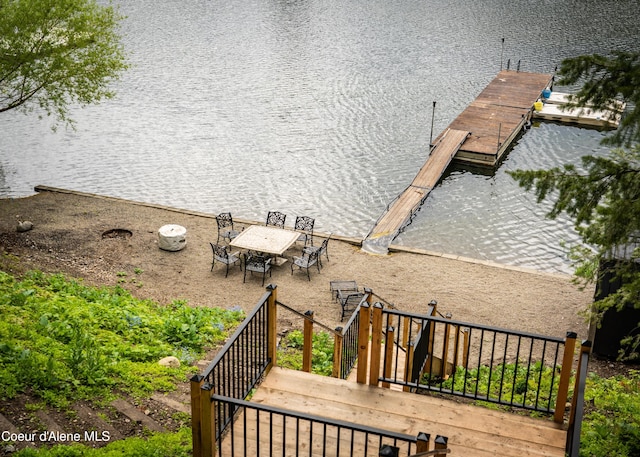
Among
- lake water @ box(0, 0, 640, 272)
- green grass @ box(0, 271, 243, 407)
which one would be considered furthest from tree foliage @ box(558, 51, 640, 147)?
lake water @ box(0, 0, 640, 272)

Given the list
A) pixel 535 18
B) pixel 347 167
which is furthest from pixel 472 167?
pixel 535 18

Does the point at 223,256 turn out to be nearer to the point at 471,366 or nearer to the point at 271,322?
the point at 471,366

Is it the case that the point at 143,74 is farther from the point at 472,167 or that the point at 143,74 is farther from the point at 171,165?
the point at 472,167

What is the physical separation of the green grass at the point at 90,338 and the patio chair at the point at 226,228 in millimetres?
4205

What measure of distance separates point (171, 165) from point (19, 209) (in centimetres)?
666

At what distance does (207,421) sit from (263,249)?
11.3 meters

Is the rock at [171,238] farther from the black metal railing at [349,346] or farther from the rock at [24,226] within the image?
the black metal railing at [349,346]

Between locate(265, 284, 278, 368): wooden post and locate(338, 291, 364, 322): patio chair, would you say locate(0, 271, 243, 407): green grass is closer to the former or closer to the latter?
locate(265, 284, 278, 368): wooden post

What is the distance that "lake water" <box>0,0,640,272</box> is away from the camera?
24.4 meters

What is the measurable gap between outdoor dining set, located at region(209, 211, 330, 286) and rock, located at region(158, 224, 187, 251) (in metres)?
1.00

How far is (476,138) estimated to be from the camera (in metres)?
29.8

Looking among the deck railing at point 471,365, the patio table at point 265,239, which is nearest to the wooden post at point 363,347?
the deck railing at point 471,365

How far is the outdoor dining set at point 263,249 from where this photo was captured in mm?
18516

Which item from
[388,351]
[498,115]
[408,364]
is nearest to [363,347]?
[388,351]
